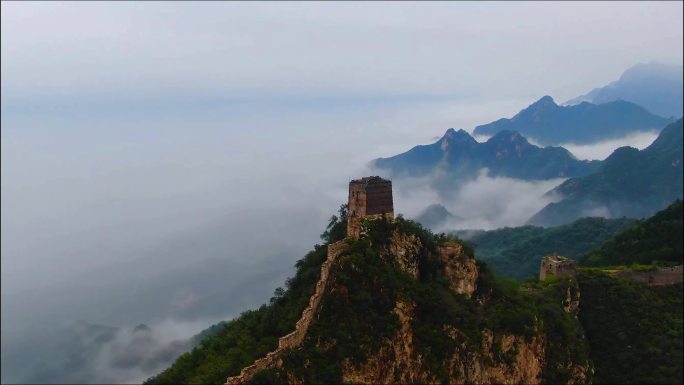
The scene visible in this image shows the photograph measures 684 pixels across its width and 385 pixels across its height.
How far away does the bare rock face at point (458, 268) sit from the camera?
2730cm

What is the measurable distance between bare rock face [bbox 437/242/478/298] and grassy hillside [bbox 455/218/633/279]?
5891 centimetres

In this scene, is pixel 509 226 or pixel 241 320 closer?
pixel 241 320

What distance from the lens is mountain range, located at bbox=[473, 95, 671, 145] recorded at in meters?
51.4

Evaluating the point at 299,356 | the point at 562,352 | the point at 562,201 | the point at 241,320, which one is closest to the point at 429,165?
the point at 562,352

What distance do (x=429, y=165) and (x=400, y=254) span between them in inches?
630

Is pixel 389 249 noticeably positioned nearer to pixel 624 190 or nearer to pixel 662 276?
pixel 662 276

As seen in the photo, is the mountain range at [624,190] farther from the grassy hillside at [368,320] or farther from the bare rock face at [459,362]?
the bare rock face at [459,362]

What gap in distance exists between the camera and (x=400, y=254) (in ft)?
84.1

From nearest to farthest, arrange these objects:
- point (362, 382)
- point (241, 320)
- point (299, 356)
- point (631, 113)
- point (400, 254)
A: point (299, 356), point (362, 382), point (400, 254), point (241, 320), point (631, 113)

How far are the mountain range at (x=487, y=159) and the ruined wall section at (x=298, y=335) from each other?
27.9ft

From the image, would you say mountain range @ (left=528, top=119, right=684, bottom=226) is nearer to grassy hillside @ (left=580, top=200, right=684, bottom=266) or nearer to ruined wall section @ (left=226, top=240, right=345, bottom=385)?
grassy hillside @ (left=580, top=200, right=684, bottom=266)

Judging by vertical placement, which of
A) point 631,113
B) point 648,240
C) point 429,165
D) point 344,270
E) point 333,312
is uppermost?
point 631,113

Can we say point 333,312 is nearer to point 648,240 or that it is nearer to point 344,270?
point 344,270

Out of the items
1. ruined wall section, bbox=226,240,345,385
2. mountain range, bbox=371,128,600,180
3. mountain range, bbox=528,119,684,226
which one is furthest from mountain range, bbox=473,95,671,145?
mountain range, bbox=528,119,684,226
